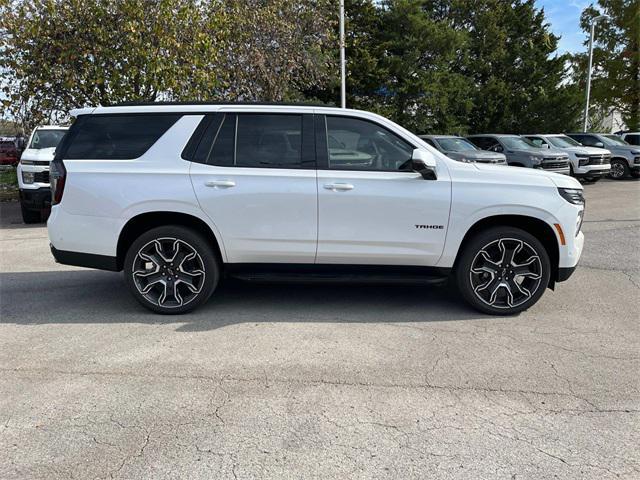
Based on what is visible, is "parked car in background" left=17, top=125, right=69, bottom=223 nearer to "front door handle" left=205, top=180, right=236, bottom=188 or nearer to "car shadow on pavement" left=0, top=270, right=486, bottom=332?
"car shadow on pavement" left=0, top=270, right=486, bottom=332

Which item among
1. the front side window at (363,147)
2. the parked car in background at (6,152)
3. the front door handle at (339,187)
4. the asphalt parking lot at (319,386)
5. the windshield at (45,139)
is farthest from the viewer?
the parked car in background at (6,152)

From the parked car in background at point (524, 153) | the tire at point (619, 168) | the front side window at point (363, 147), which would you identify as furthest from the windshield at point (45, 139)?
the tire at point (619, 168)

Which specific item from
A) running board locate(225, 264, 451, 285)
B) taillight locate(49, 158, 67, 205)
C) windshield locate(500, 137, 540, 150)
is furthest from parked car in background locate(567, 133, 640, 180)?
taillight locate(49, 158, 67, 205)

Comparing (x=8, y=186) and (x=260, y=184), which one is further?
(x=8, y=186)

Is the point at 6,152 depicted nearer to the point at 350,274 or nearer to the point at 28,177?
the point at 28,177

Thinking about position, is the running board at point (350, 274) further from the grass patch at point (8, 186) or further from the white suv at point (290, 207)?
the grass patch at point (8, 186)

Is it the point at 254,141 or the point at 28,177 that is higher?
the point at 254,141

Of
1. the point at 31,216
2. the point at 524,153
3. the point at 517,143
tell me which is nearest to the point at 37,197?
the point at 31,216

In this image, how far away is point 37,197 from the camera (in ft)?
33.2

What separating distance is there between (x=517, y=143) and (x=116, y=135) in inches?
624

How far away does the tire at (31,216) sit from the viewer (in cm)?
1059

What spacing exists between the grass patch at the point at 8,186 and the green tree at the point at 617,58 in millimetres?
30653

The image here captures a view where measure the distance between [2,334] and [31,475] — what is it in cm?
235

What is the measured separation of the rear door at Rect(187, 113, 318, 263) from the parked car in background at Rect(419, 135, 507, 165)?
419 inches
